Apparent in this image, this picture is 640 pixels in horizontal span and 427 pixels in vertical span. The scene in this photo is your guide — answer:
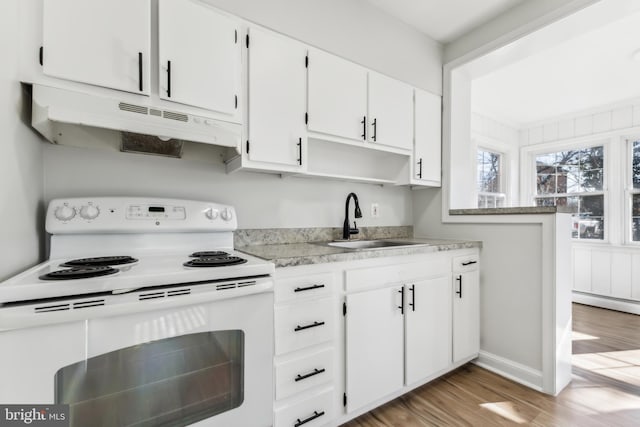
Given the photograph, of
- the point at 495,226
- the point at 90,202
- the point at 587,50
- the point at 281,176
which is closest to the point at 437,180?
the point at 495,226

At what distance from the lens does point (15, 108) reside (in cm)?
102

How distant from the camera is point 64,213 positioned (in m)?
1.24

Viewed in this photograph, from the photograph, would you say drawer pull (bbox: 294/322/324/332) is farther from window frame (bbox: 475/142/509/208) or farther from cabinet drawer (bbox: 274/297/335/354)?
window frame (bbox: 475/142/509/208)

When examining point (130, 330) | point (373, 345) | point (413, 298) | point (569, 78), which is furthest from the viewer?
point (569, 78)

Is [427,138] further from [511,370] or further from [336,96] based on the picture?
[511,370]

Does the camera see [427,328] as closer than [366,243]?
Yes

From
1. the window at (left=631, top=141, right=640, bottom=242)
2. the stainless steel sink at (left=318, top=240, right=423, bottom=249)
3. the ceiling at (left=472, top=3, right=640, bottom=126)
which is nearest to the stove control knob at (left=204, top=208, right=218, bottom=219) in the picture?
the stainless steel sink at (left=318, top=240, right=423, bottom=249)

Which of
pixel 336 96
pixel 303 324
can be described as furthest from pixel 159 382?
pixel 336 96

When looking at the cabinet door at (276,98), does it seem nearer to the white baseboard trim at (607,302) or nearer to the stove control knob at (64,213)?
the stove control knob at (64,213)

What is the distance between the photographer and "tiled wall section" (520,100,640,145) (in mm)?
3639

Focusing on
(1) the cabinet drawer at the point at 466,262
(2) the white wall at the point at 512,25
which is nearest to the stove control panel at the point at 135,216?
(1) the cabinet drawer at the point at 466,262

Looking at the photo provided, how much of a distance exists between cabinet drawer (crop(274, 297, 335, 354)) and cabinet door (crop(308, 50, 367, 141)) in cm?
104

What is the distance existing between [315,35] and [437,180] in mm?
1444

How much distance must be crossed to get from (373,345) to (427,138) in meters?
1.65
